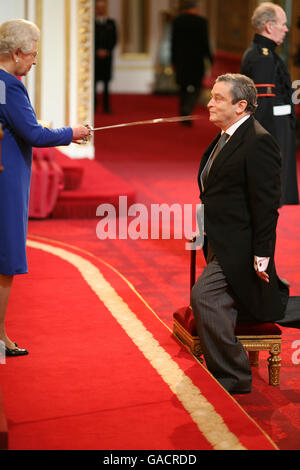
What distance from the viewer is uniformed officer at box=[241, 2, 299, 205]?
5.94 meters

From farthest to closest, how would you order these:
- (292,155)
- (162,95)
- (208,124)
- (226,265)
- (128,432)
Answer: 1. (162,95)
2. (208,124)
3. (292,155)
4. (226,265)
5. (128,432)

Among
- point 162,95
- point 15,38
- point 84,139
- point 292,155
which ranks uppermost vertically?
point 15,38

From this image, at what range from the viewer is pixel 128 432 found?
318 cm

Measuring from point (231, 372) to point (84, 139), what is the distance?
4.26 feet

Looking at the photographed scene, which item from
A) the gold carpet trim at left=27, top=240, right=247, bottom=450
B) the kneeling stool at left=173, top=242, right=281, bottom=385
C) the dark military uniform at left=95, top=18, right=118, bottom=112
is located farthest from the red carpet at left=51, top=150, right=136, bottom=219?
the dark military uniform at left=95, top=18, right=118, bottom=112

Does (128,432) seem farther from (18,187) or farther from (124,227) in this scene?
(124,227)

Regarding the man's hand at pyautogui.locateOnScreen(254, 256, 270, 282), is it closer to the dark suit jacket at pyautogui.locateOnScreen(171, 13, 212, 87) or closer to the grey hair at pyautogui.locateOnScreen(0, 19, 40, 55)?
the grey hair at pyautogui.locateOnScreen(0, 19, 40, 55)

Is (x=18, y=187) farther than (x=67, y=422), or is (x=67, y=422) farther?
(x=18, y=187)

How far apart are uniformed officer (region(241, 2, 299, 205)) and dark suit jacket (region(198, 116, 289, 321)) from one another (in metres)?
2.21

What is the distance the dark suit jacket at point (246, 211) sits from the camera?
3787 millimetres

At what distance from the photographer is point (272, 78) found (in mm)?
6082

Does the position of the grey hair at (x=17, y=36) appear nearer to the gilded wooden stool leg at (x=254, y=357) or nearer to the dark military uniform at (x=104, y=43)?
the gilded wooden stool leg at (x=254, y=357)

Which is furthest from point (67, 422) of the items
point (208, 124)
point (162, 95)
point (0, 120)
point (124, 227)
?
point (162, 95)

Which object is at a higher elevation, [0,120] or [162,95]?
[0,120]
